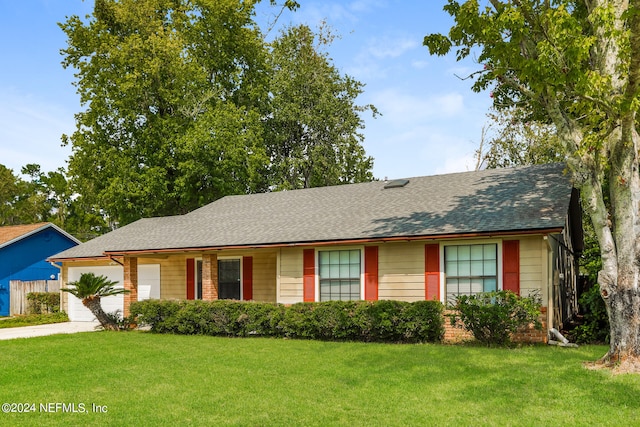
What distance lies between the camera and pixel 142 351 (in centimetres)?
1242

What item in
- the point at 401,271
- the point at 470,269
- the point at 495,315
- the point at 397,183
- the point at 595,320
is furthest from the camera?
the point at 397,183

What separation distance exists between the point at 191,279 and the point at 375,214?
7164 millimetres

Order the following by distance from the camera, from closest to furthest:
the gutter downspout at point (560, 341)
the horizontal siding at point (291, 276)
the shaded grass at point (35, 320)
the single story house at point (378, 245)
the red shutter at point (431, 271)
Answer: the gutter downspout at point (560, 341), the single story house at point (378, 245), the red shutter at point (431, 271), the horizontal siding at point (291, 276), the shaded grass at point (35, 320)

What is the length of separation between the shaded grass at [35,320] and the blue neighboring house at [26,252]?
19.0ft

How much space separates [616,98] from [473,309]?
5.26 meters

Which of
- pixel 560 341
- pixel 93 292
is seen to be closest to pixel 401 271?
pixel 560 341

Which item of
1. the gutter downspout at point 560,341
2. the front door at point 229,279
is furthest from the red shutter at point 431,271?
the front door at point 229,279

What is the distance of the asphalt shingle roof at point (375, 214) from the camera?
1404cm

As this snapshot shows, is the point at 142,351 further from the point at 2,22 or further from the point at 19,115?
the point at 19,115

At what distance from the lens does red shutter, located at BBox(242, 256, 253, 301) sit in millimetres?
18438

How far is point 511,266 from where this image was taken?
1323 cm

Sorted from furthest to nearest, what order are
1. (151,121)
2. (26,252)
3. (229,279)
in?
(151,121), (26,252), (229,279)

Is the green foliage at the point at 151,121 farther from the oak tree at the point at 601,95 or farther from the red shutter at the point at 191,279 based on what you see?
the oak tree at the point at 601,95

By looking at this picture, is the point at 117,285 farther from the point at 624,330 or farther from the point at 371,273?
the point at 624,330
